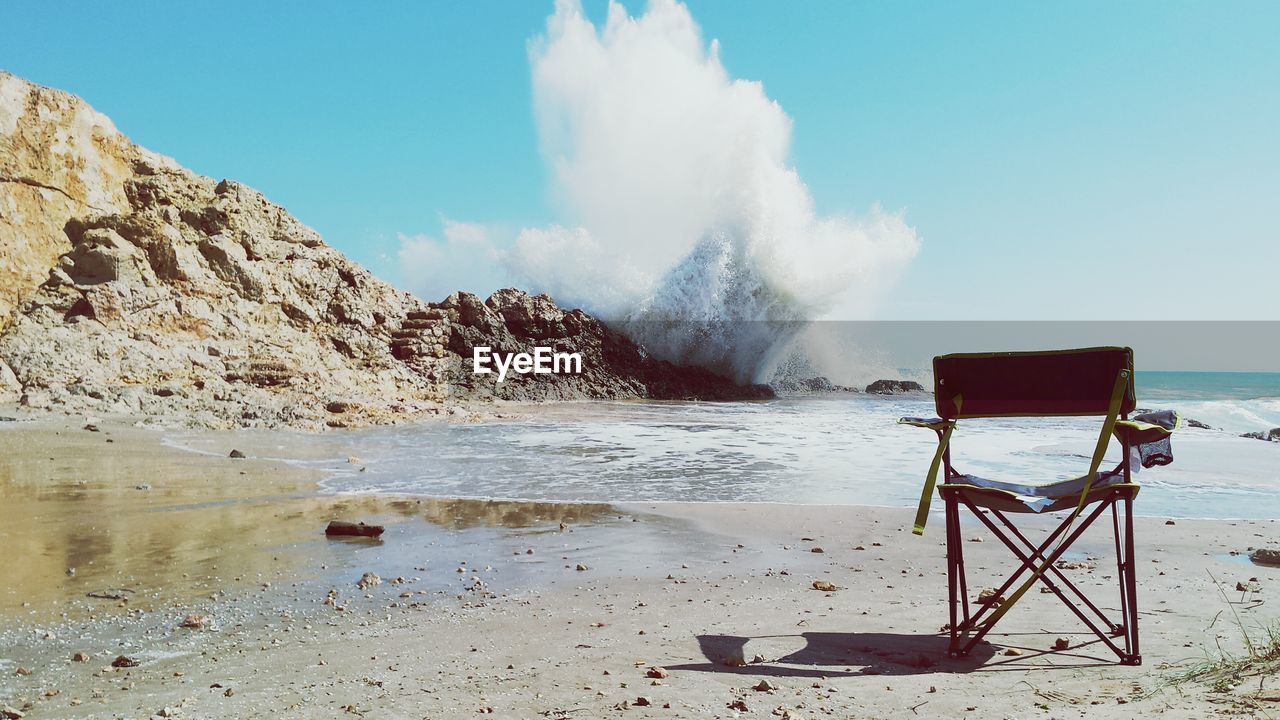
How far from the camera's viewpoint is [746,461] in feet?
36.3

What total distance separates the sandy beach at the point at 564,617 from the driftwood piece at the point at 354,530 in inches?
4.0

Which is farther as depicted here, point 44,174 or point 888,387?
point 888,387

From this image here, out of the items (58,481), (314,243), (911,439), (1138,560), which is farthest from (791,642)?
(314,243)

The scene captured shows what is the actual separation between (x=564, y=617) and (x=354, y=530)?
2.58 m

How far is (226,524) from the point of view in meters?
6.27

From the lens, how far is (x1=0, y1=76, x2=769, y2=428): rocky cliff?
16328 mm

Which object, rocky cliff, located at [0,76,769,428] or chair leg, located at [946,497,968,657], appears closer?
chair leg, located at [946,497,968,657]

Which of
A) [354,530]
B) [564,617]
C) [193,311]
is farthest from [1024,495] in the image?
[193,311]

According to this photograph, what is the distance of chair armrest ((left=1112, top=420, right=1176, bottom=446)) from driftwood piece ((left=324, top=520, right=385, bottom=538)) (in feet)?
15.3

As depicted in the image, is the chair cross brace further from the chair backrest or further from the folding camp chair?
the chair backrest

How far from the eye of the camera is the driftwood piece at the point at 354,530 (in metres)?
5.92

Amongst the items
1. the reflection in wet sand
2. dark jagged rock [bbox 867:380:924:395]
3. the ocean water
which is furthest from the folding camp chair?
dark jagged rock [bbox 867:380:924:395]

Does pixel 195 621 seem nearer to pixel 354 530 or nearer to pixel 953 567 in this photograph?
pixel 354 530

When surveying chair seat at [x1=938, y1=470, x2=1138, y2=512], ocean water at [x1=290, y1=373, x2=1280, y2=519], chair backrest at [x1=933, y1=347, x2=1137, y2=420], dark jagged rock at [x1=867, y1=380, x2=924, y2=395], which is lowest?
ocean water at [x1=290, y1=373, x2=1280, y2=519]
